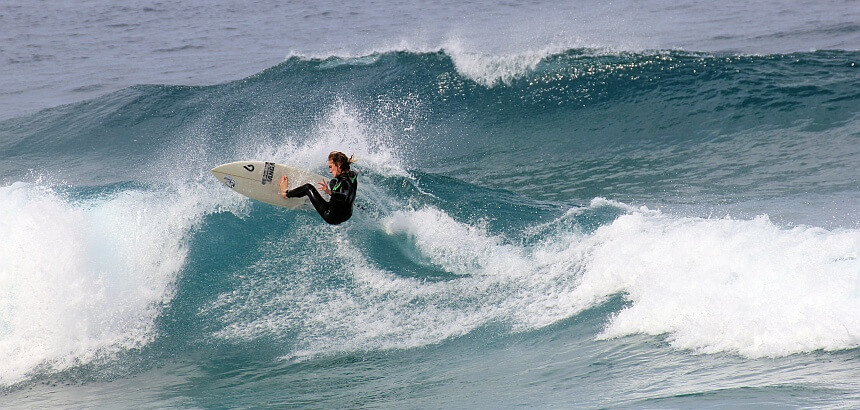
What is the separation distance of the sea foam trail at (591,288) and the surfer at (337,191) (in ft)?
2.82

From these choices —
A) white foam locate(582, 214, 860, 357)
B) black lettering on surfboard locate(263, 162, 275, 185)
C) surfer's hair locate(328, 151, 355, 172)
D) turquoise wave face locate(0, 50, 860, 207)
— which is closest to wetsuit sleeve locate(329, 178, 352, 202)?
surfer's hair locate(328, 151, 355, 172)

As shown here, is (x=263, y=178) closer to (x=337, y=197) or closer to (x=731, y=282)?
(x=337, y=197)

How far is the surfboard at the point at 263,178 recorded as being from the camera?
873cm

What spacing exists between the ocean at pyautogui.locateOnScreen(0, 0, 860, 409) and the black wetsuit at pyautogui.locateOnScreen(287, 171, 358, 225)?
0.84m

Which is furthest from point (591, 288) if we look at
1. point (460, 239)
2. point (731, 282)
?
point (460, 239)

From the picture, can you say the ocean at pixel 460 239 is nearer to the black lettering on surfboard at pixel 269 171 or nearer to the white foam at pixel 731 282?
the white foam at pixel 731 282

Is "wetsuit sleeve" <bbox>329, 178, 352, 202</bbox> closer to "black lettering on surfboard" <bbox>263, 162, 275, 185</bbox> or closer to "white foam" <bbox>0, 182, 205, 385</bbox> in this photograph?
"black lettering on surfboard" <bbox>263, 162, 275, 185</bbox>

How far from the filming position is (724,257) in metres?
7.00

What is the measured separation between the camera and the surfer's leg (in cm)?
800

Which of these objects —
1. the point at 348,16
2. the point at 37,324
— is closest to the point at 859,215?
the point at 37,324

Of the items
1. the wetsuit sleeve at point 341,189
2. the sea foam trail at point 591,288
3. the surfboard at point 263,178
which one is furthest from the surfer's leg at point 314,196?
the sea foam trail at point 591,288

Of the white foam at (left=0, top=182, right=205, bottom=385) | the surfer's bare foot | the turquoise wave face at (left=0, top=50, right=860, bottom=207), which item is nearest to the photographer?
the white foam at (left=0, top=182, right=205, bottom=385)

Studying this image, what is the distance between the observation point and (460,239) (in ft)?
29.1

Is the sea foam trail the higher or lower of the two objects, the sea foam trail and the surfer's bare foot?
the lower
